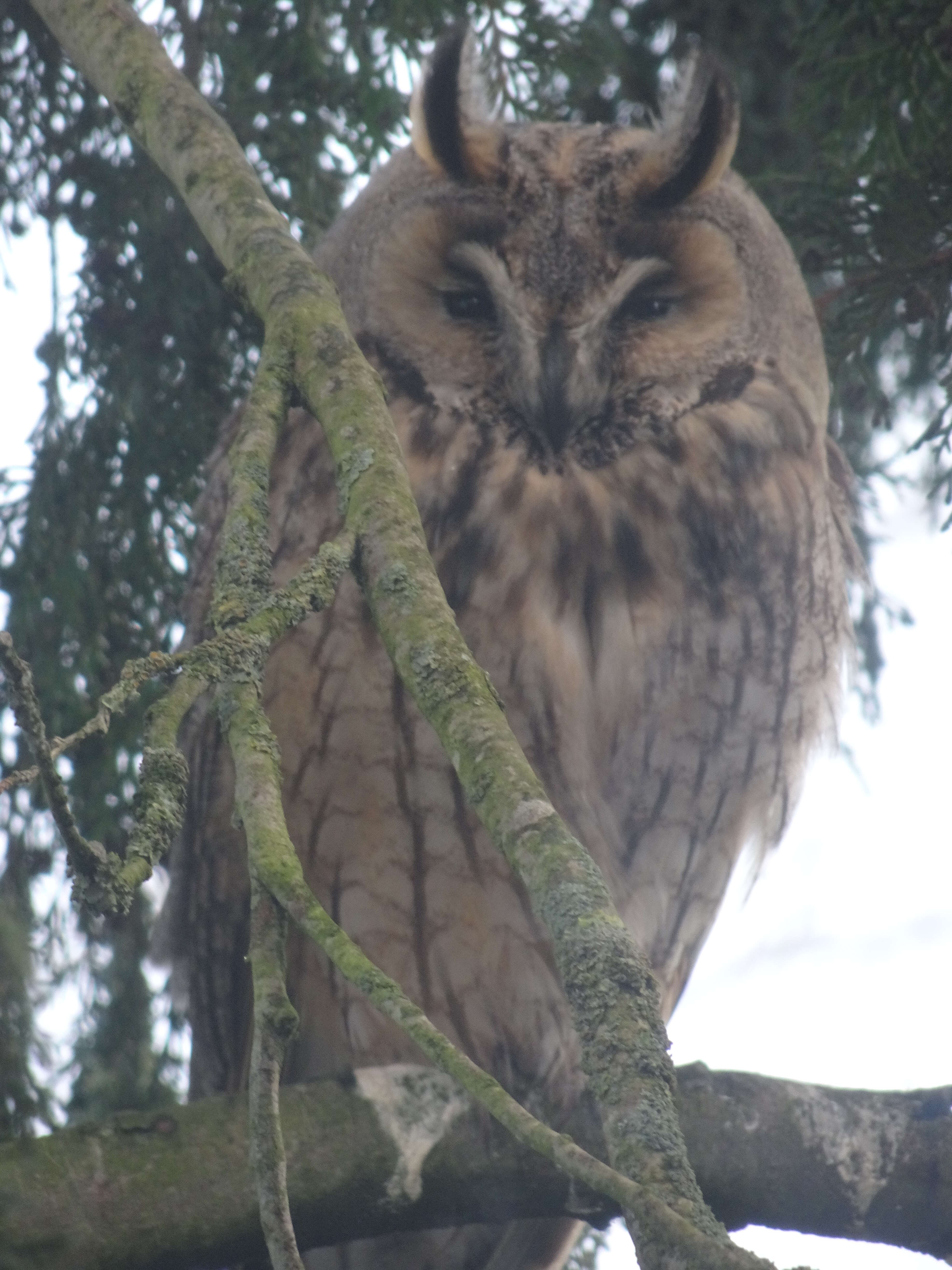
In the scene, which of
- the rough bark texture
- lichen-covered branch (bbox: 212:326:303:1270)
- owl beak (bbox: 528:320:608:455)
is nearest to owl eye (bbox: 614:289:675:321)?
owl beak (bbox: 528:320:608:455)

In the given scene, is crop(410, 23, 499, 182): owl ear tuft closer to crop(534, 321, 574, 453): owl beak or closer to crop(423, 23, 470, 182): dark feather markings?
crop(423, 23, 470, 182): dark feather markings

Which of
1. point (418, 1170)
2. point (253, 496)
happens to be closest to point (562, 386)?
point (253, 496)

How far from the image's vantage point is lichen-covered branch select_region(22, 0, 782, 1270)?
983 mm

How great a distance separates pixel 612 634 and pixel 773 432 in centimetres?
48

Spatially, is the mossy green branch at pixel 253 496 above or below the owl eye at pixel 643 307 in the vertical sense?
below

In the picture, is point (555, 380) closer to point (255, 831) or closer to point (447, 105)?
point (447, 105)

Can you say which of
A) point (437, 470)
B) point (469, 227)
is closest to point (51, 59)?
point (469, 227)

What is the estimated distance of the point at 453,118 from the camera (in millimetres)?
2549

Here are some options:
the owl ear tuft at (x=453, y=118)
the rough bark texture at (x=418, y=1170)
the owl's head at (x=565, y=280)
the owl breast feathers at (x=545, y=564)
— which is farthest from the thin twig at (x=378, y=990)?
the owl ear tuft at (x=453, y=118)

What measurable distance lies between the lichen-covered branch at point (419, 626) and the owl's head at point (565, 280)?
0.50m

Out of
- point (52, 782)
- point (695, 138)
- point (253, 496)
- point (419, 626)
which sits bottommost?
point (52, 782)

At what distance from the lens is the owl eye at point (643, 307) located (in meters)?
2.45

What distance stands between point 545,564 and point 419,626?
1032mm

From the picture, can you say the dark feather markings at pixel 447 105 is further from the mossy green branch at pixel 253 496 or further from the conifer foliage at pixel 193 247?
the mossy green branch at pixel 253 496
